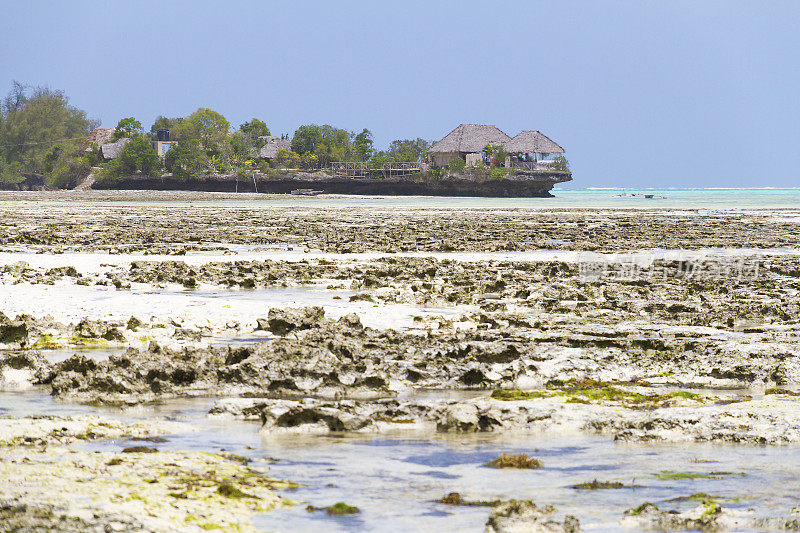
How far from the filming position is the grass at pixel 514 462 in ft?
14.3

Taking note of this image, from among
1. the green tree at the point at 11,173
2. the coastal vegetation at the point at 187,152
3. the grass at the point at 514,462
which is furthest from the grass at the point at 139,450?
the green tree at the point at 11,173

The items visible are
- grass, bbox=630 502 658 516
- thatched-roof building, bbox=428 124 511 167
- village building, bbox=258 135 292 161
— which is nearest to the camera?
grass, bbox=630 502 658 516

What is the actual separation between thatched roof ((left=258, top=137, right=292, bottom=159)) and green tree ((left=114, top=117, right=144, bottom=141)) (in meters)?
14.3

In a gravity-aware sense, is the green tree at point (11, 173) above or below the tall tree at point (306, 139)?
below

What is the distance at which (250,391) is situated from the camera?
5.99m

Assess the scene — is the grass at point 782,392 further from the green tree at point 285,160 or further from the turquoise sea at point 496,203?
the green tree at point 285,160

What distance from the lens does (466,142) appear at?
334 feet

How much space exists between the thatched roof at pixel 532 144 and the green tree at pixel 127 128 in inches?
1654

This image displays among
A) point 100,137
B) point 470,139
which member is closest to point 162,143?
point 100,137

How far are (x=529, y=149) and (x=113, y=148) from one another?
4562 centimetres

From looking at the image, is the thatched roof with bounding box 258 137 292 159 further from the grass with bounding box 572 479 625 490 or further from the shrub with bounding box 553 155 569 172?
the grass with bounding box 572 479 625 490

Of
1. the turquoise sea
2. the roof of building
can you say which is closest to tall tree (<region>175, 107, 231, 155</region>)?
the roof of building

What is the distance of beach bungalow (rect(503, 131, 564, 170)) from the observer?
101 metres

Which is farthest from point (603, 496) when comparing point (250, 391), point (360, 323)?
point (360, 323)
